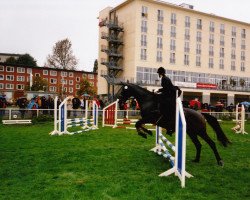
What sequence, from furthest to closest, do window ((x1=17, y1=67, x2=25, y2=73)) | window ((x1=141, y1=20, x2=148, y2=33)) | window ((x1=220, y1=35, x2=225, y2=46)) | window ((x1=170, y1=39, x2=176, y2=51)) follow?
window ((x1=17, y1=67, x2=25, y2=73)) < window ((x1=220, y1=35, x2=225, y2=46)) < window ((x1=170, y1=39, x2=176, y2=51)) < window ((x1=141, y1=20, x2=148, y2=33))

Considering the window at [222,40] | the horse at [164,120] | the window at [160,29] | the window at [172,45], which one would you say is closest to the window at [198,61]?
the window at [172,45]

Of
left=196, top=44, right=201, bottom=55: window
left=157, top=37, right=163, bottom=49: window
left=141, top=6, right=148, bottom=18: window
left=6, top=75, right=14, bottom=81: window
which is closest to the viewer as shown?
left=141, top=6, right=148, bottom=18: window

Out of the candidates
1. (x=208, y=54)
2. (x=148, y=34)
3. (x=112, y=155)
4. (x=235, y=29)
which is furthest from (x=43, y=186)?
(x=235, y=29)

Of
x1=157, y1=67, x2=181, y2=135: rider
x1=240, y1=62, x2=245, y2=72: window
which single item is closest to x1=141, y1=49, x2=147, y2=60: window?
x1=240, y1=62, x2=245, y2=72: window

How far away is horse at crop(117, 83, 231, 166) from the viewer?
794 cm

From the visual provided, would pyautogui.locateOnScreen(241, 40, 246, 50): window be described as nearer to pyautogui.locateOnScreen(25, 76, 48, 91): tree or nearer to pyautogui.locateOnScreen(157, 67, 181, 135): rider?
pyautogui.locateOnScreen(25, 76, 48, 91): tree

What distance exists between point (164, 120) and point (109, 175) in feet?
7.62

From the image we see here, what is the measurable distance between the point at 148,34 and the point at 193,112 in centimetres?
4883

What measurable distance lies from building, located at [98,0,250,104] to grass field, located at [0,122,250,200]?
43425mm

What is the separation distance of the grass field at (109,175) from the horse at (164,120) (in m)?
0.63

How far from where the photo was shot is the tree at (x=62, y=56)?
63844 millimetres

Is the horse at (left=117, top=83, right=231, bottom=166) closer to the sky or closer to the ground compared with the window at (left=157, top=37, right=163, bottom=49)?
closer to the ground

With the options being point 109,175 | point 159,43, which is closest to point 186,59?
point 159,43

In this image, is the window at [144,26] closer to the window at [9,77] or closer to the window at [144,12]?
the window at [144,12]
